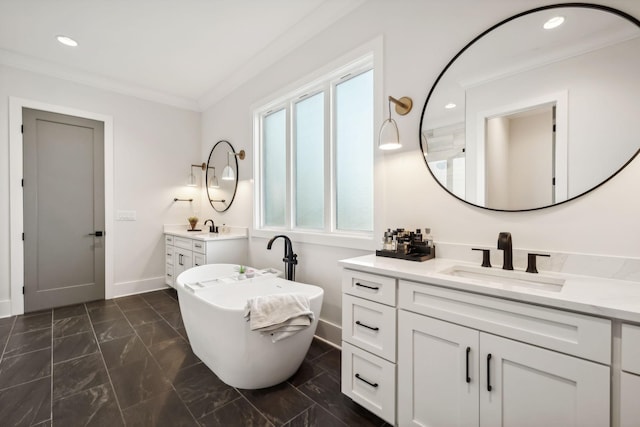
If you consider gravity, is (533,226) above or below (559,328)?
above

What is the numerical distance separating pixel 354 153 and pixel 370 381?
1707 millimetres

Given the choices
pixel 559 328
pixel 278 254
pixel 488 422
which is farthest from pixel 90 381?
pixel 559 328

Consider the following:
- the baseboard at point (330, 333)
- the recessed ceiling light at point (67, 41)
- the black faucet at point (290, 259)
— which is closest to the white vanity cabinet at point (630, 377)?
the baseboard at point (330, 333)

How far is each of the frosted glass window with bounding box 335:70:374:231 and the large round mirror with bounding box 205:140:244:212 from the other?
161 centimetres

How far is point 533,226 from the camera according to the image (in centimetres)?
147

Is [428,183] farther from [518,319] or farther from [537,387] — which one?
[537,387]

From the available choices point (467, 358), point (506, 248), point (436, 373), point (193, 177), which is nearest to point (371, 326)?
point (436, 373)

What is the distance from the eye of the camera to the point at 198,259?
335 centimetres

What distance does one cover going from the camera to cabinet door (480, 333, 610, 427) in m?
0.93

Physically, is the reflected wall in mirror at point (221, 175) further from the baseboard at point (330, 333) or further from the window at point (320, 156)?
the baseboard at point (330, 333)

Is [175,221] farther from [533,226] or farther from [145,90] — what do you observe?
[533,226]

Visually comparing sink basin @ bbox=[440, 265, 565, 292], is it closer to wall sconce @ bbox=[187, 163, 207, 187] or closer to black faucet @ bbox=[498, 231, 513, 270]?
black faucet @ bbox=[498, 231, 513, 270]

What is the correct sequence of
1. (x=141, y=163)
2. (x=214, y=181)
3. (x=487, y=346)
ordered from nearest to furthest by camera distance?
1. (x=487, y=346)
2. (x=141, y=163)
3. (x=214, y=181)

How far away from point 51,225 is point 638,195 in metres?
5.11
